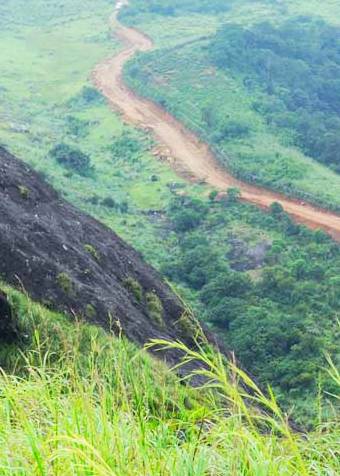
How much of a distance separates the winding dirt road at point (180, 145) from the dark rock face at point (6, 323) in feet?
91.0

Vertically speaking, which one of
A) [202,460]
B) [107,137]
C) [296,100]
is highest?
[202,460]

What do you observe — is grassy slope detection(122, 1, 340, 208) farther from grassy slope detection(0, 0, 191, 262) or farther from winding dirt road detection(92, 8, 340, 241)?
grassy slope detection(0, 0, 191, 262)

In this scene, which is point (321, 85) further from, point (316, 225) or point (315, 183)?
point (316, 225)

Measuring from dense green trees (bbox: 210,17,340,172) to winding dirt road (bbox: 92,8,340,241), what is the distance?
6178 millimetres

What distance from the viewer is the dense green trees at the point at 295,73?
48881 millimetres

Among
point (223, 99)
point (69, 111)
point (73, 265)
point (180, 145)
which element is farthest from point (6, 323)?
point (69, 111)

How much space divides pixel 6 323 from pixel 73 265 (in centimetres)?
698

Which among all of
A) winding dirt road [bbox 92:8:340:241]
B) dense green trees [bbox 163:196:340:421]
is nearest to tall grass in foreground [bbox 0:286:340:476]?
dense green trees [bbox 163:196:340:421]

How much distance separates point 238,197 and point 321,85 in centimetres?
2055

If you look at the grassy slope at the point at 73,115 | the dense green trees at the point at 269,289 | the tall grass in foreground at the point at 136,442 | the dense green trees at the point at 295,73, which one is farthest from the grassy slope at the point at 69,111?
the tall grass in foreground at the point at 136,442

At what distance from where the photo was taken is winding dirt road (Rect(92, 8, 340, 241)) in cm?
3872

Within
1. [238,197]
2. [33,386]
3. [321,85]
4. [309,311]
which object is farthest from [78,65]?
[33,386]

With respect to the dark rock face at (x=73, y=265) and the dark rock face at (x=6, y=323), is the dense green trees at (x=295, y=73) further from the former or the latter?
the dark rock face at (x=6, y=323)

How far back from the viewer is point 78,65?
204 feet
